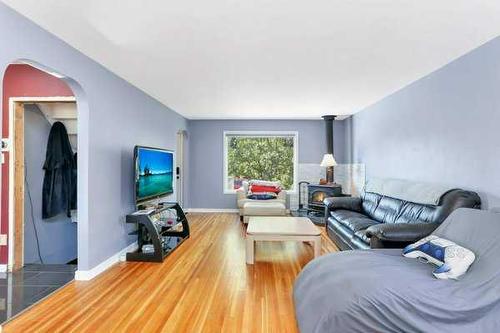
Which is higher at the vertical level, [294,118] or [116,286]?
[294,118]

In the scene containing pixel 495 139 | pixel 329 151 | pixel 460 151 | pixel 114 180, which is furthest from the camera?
pixel 329 151

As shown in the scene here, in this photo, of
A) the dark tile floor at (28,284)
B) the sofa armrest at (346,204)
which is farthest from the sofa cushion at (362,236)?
the dark tile floor at (28,284)

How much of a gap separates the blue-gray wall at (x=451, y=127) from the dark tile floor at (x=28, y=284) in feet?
13.2

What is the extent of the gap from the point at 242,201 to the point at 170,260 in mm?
2739

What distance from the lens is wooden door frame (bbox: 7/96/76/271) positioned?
316 centimetres

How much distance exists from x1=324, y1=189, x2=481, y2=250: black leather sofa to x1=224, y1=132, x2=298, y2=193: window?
252 centimetres

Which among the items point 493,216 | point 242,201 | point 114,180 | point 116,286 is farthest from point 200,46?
point 242,201

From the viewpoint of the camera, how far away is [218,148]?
7027mm

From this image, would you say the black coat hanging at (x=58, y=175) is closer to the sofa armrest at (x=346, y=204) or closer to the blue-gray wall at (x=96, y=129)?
the blue-gray wall at (x=96, y=129)

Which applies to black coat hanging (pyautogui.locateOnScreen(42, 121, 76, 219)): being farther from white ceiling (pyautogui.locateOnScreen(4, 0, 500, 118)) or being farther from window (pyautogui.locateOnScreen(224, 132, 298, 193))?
window (pyautogui.locateOnScreen(224, 132, 298, 193))

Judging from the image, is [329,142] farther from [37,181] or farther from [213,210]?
[37,181]

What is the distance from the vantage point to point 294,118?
6.78 m

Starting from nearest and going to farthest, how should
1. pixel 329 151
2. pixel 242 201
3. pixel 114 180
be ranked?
pixel 114 180, pixel 242 201, pixel 329 151

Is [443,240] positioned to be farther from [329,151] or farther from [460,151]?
[329,151]
